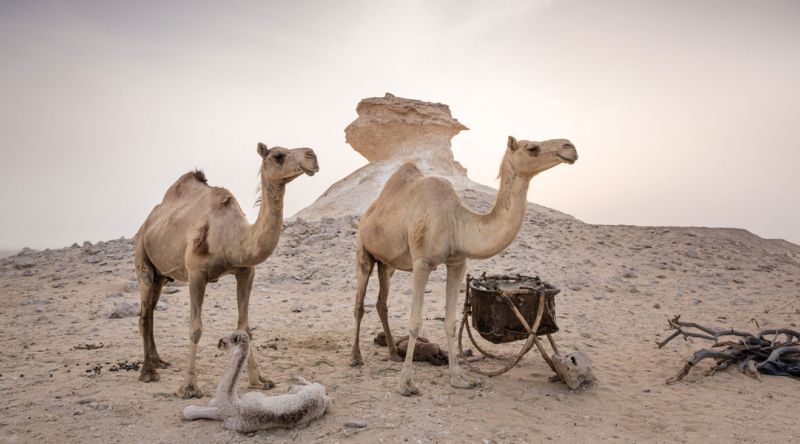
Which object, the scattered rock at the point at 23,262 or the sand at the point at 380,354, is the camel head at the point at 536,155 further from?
the scattered rock at the point at 23,262

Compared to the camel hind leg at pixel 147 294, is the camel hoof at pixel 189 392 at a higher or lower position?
lower

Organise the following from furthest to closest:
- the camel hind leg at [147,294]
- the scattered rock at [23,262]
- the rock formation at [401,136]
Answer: the rock formation at [401,136] < the scattered rock at [23,262] < the camel hind leg at [147,294]

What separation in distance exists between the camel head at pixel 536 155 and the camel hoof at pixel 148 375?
15.1 feet

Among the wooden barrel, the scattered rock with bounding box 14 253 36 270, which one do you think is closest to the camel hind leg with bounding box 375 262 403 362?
the wooden barrel

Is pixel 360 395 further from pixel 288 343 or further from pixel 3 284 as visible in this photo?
pixel 3 284

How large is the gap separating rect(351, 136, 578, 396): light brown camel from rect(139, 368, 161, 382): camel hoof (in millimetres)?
2323

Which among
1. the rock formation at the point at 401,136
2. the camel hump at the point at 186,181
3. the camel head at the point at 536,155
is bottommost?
the camel hump at the point at 186,181

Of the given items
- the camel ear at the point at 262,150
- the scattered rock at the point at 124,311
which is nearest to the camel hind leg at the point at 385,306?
the camel ear at the point at 262,150

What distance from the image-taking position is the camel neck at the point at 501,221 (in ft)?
16.7

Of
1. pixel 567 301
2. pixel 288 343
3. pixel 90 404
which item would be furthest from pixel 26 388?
pixel 567 301

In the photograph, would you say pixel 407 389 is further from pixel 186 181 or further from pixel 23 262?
pixel 23 262

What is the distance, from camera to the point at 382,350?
7.36 meters

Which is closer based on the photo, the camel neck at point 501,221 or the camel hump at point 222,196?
the camel neck at point 501,221

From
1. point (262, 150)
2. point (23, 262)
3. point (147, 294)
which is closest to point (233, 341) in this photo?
point (262, 150)
